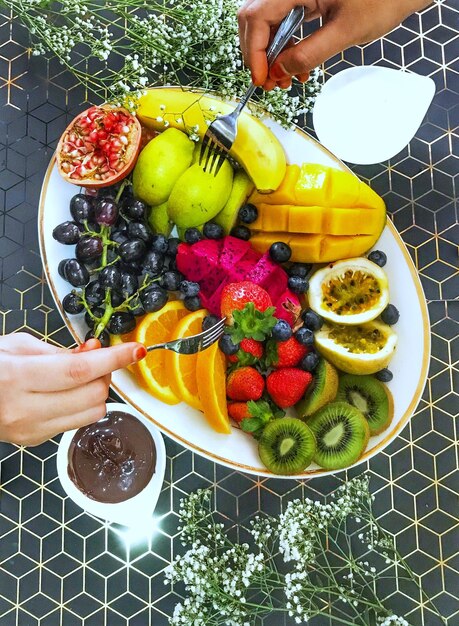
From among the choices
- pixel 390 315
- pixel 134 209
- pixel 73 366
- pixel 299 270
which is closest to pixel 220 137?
pixel 134 209

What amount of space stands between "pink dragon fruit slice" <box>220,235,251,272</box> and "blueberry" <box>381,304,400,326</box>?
1.15ft

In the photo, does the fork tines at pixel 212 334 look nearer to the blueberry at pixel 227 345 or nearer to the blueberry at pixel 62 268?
the blueberry at pixel 227 345

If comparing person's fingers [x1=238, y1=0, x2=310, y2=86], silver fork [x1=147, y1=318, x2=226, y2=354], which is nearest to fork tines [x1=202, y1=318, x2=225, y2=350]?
silver fork [x1=147, y1=318, x2=226, y2=354]

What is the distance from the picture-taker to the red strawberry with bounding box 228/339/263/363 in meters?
1.47

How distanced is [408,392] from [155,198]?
2.41 ft

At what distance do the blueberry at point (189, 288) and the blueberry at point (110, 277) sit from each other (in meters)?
0.14

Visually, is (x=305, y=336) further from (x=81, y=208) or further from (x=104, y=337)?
(x=81, y=208)

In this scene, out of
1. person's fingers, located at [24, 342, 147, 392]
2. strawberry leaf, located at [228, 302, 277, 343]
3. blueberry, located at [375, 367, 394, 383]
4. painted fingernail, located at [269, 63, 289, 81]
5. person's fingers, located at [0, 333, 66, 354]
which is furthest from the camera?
blueberry, located at [375, 367, 394, 383]

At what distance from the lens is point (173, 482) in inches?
62.4

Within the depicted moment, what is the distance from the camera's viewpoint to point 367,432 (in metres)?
1.48

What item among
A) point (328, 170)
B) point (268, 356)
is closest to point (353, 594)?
point (268, 356)

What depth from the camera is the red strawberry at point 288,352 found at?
58.4 inches

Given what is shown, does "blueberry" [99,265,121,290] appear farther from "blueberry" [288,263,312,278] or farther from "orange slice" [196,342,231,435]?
"blueberry" [288,263,312,278]

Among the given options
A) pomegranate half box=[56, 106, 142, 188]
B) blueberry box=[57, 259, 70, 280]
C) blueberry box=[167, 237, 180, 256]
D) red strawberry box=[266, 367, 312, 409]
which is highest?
pomegranate half box=[56, 106, 142, 188]
